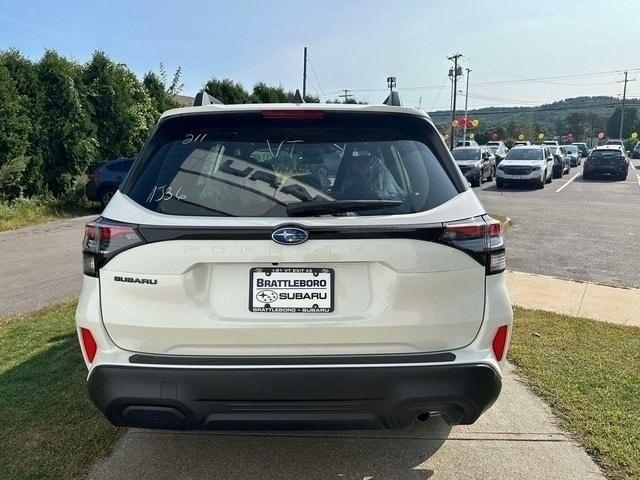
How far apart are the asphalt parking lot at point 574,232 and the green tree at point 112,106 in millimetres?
11204

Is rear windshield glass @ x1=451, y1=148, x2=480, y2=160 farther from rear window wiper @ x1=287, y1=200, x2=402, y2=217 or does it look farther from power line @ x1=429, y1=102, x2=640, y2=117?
power line @ x1=429, y1=102, x2=640, y2=117

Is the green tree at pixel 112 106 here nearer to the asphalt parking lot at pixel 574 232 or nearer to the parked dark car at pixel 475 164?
the asphalt parking lot at pixel 574 232

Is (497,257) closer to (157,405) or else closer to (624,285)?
(157,405)

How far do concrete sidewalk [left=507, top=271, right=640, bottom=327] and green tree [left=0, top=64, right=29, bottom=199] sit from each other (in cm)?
1183

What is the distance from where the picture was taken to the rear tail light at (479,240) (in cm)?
241

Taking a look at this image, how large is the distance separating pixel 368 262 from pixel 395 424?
0.74 metres

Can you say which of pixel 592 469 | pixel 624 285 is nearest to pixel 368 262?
pixel 592 469

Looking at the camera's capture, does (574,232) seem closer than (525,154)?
Yes

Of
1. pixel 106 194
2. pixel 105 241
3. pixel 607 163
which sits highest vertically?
pixel 105 241

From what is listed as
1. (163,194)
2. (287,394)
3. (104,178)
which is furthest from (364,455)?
(104,178)

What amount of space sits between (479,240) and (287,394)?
41.8 inches

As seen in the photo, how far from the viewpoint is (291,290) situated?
2355 millimetres

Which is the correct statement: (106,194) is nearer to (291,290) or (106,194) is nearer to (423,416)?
(291,290)

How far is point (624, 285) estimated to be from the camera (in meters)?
7.14
